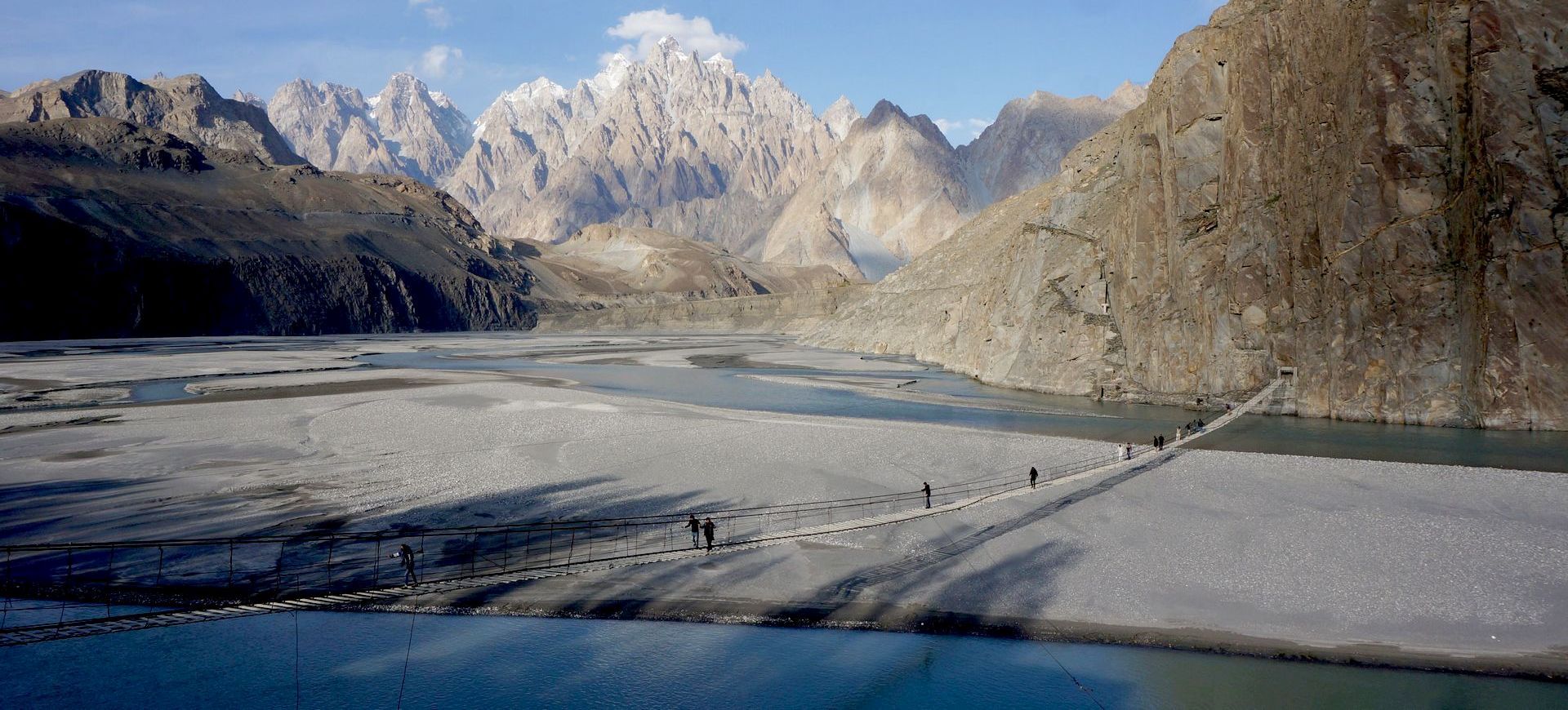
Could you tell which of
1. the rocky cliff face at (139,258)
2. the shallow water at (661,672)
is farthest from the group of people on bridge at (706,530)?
the rocky cliff face at (139,258)

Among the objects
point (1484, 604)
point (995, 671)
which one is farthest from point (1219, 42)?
point (995, 671)

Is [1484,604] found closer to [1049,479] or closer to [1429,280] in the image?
[1049,479]

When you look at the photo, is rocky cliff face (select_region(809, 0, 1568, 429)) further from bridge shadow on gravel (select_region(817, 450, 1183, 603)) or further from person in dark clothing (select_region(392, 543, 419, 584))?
person in dark clothing (select_region(392, 543, 419, 584))

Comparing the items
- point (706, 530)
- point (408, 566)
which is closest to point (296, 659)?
point (408, 566)

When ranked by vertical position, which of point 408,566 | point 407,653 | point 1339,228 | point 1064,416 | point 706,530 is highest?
point 1339,228

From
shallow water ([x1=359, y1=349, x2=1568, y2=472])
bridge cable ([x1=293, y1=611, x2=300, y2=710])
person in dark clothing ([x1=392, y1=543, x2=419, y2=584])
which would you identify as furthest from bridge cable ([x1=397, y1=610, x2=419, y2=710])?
shallow water ([x1=359, y1=349, x2=1568, y2=472])

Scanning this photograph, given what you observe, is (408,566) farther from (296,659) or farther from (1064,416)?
(1064,416)
